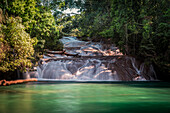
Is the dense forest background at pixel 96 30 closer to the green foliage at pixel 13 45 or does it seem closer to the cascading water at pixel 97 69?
the green foliage at pixel 13 45

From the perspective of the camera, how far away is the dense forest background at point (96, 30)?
12078mm

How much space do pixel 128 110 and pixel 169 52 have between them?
11.5m

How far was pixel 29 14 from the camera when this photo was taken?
1388 centimetres

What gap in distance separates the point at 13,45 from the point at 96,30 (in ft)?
39.7

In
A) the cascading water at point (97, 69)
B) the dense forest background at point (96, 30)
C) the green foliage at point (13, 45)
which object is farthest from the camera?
the cascading water at point (97, 69)

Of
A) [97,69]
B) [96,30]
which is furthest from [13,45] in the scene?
[96,30]

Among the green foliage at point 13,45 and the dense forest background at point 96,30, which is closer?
the green foliage at point 13,45

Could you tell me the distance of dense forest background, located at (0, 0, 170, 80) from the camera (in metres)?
12.1

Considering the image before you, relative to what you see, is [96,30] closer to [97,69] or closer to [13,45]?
[97,69]

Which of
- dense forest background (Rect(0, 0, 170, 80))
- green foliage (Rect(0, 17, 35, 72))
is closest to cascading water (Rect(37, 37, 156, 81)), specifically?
dense forest background (Rect(0, 0, 170, 80))

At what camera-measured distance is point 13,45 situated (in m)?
12.0

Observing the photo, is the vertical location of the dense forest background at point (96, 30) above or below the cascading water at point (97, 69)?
above

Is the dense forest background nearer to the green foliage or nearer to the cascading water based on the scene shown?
the green foliage

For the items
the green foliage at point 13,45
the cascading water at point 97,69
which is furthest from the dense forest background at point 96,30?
the cascading water at point 97,69
